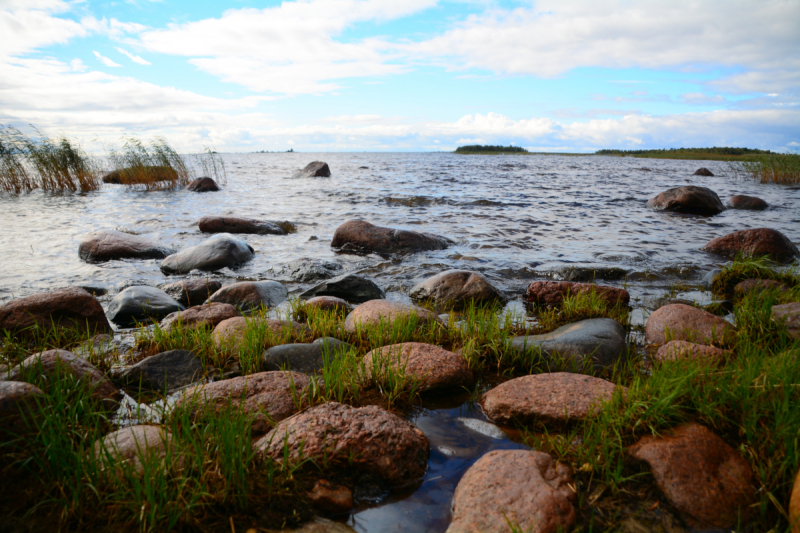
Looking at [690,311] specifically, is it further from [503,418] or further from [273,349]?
[273,349]

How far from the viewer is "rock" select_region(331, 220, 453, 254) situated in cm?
879

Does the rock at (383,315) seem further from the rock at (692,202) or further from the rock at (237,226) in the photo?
the rock at (692,202)

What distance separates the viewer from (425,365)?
3.28 meters

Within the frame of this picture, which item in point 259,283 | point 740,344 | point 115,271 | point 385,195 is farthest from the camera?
point 385,195

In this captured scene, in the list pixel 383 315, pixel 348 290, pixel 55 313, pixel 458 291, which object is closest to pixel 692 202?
pixel 458 291

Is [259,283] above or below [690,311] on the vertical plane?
below

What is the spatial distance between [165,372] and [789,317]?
17.7ft

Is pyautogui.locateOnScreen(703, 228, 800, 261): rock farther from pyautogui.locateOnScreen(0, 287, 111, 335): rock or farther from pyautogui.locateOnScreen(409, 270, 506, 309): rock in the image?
pyautogui.locateOnScreen(0, 287, 111, 335): rock

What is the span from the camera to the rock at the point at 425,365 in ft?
10.4

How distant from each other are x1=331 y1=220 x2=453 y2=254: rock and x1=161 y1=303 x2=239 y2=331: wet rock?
427cm

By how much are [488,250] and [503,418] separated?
248 inches

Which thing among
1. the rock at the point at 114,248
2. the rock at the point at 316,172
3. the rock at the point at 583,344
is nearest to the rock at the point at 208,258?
the rock at the point at 114,248

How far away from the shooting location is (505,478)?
2.08 m

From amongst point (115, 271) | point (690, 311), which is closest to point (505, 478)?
point (690, 311)
